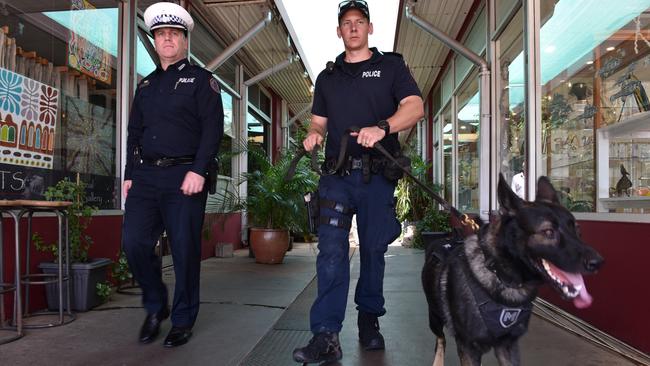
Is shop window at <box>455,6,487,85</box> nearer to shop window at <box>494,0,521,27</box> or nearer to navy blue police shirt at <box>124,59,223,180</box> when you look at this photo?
shop window at <box>494,0,521,27</box>

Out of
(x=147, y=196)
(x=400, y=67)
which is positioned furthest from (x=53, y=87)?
(x=400, y=67)

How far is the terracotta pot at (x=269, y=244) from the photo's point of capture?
764 centimetres

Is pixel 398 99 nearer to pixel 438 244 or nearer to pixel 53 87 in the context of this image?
pixel 438 244

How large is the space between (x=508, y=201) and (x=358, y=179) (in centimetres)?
124

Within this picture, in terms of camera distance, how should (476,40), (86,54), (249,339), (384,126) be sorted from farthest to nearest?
(476,40) → (86,54) → (249,339) → (384,126)

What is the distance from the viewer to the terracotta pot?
25.1 feet

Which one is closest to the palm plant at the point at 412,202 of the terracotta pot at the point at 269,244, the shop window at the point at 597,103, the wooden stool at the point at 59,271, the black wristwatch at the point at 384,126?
the terracotta pot at the point at 269,244

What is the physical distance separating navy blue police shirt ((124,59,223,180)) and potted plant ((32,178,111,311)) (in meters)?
1.10

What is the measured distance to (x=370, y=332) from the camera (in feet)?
10.5

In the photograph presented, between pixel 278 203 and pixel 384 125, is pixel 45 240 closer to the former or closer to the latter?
pixel 384 125

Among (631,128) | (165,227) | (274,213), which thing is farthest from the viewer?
(274,213)

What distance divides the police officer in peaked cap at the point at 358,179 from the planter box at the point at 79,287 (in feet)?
7.36

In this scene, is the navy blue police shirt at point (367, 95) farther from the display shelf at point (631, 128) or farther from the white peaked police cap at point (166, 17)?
the display shelf at point (631, 128)

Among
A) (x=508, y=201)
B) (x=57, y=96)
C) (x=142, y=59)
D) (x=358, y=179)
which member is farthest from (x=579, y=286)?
(x=142, y=59)
